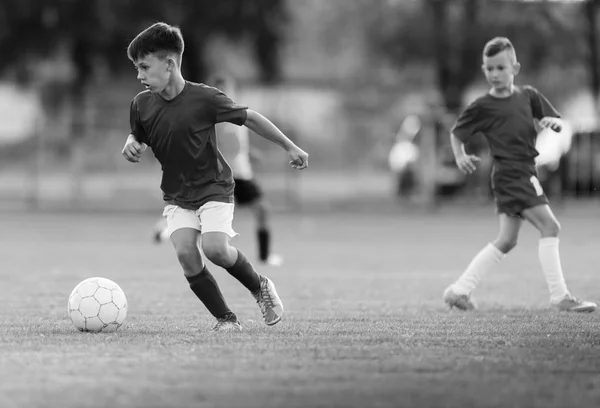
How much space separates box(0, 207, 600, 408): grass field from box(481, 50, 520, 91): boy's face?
1.81 m

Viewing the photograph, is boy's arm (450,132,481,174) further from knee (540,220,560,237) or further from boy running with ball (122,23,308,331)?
boy running with ball (122,23,308,331)

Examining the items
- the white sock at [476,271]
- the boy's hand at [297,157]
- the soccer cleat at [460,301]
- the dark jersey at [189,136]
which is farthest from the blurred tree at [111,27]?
the boy's hand at [297,157]

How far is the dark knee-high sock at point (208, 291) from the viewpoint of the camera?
23.9 feet

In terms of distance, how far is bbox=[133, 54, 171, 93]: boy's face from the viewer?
7051 mm

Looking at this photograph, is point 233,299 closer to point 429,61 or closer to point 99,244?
point 99,244

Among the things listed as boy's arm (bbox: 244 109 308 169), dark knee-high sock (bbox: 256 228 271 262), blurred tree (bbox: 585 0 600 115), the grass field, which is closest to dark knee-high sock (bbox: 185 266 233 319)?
the grass field

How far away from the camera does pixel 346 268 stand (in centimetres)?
1322

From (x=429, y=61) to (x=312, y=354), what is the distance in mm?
24731

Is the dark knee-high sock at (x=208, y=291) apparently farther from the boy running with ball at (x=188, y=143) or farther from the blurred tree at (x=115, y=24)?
the blurred tree at (x=115, y=24)

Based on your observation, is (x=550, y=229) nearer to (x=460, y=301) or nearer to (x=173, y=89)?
(x=460, y=301)

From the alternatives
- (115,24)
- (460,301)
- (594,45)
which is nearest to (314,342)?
(460,301)

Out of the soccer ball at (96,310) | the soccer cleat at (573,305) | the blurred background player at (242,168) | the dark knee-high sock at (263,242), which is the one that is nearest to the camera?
the soccer ball at (96,310)

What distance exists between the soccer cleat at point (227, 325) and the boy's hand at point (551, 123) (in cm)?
314

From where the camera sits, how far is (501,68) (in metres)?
8.87
